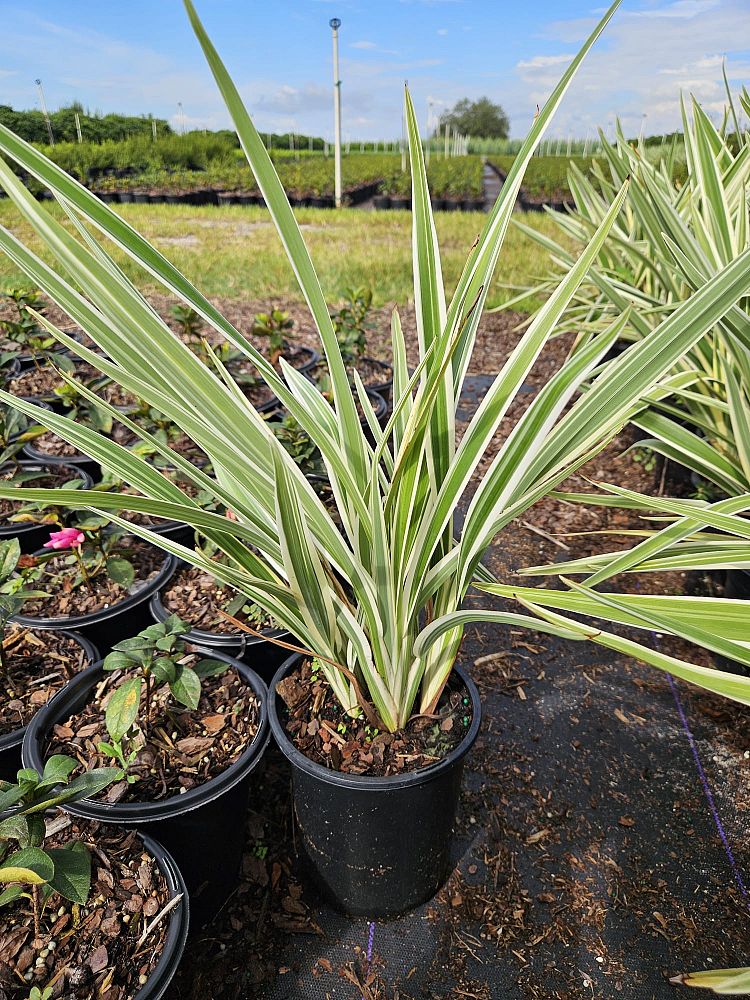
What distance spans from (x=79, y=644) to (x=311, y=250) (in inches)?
199

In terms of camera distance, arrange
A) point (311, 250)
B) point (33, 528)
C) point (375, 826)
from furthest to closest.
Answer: point (311, 250) < point (33, 528) < point (375, 826)

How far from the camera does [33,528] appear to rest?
1.58 metres

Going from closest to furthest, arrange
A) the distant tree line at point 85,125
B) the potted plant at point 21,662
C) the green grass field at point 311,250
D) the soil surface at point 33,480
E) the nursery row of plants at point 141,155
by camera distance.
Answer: the potted plant at point 21,662, the soil surface at point 33,480, the green grass field at point 311,250, the nursery row of plants at point 141,155, the distant tree line at point 85,125

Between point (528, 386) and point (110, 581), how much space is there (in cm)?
243

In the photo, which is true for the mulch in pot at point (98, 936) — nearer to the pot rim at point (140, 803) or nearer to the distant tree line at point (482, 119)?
the pot rim at point (140, 803)

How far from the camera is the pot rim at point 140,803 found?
898 millimetres

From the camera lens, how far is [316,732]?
0.98 m

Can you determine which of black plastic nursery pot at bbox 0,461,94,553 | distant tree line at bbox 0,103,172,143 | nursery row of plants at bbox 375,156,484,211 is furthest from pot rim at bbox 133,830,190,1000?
distant tree line at bbox 0,103,172,143

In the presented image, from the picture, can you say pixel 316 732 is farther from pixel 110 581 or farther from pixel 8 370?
pixel 8 370

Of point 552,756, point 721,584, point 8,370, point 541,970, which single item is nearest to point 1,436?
point 8,370

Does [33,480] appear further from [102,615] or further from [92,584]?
[102,615]

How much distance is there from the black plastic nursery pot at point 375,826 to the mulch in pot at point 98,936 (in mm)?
235

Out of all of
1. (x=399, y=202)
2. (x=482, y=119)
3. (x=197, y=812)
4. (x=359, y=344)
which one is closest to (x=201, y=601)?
(x=197, y=812)

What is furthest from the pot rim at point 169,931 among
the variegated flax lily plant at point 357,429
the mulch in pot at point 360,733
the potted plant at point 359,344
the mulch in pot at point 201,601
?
the potted plant at point 359,344
